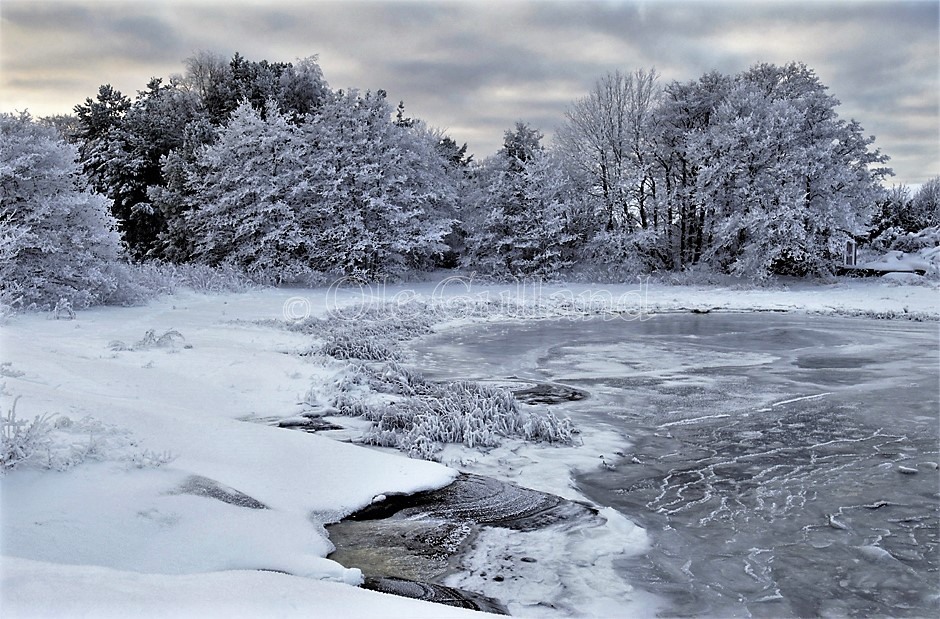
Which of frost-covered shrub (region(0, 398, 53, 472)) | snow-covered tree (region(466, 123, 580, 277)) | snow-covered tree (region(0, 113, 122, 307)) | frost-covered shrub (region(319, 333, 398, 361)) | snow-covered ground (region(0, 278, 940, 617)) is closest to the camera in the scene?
snow-covered ground (region(0, 278, 940, 617))

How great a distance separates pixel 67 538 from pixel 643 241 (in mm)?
27113

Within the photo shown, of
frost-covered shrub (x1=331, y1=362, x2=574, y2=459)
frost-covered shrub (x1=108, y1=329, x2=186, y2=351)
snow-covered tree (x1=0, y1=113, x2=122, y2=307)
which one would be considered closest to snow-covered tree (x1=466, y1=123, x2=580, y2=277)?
snow-covered tree (x1=0, y1=113, x2=122, y2=307)

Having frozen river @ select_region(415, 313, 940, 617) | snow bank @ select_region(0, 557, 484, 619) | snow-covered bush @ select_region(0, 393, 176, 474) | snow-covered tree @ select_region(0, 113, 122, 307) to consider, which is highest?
snow-covered tree @ select_region(0, 113, 122, 307)

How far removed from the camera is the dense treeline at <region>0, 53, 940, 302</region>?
2539 cm

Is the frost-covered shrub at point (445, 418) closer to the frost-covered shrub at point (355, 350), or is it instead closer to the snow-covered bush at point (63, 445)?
the frost-covered shrub at point (355, 350)

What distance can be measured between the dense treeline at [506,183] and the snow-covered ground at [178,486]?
16292 mm

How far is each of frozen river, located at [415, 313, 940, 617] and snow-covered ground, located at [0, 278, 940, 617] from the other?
1.79 feet

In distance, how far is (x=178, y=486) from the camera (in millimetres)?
3998

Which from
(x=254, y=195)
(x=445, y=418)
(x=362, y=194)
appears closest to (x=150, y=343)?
(x=445, y=418)

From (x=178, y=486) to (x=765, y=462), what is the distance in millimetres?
4798

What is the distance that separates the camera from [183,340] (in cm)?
1016

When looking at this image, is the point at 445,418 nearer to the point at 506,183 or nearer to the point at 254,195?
the point at 254,195

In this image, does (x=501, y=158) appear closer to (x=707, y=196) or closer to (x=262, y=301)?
(x=707, y=196)

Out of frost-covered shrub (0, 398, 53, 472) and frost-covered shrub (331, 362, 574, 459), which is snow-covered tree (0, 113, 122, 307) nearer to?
frost-covered shrub (331, 362, 574, 459)
